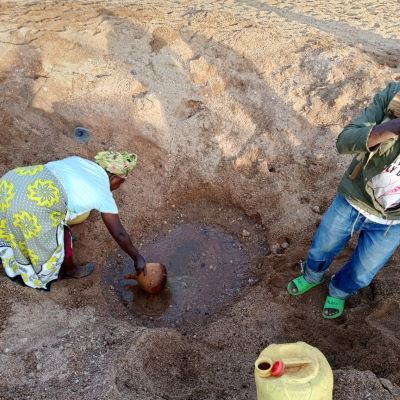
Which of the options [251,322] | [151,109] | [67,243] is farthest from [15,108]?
[251,322]

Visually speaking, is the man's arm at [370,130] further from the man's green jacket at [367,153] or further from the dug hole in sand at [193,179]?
the dug hole in sand at [193,179]

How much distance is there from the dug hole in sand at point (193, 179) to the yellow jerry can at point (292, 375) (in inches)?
22.7

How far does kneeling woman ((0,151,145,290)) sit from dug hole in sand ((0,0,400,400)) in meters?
0.23

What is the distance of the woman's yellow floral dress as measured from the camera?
268cm

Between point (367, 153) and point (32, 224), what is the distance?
6.26 feet

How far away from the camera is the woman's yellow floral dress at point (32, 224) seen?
106 inches

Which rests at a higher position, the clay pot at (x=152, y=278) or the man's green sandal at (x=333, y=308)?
the man's green sandal at (x=333, y=308)

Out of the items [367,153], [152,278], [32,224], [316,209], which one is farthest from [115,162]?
[316,209]

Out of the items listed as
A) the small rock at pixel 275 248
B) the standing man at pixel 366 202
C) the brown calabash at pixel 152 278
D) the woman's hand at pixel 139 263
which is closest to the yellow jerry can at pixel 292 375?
the standing man at pixel 366 202

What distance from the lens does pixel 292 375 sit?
5.55 feet

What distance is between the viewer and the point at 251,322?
307cm

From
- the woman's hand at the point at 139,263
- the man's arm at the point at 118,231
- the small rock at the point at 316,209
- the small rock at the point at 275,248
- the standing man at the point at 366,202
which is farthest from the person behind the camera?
the small rock at the point at 316,209

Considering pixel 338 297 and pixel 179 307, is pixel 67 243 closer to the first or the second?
pixel 179 307

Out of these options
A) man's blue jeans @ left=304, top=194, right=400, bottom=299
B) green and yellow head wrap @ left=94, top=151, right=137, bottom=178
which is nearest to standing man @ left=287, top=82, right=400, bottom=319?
man's blue jeans @ left=304, top=194, right=400, bottom=299
